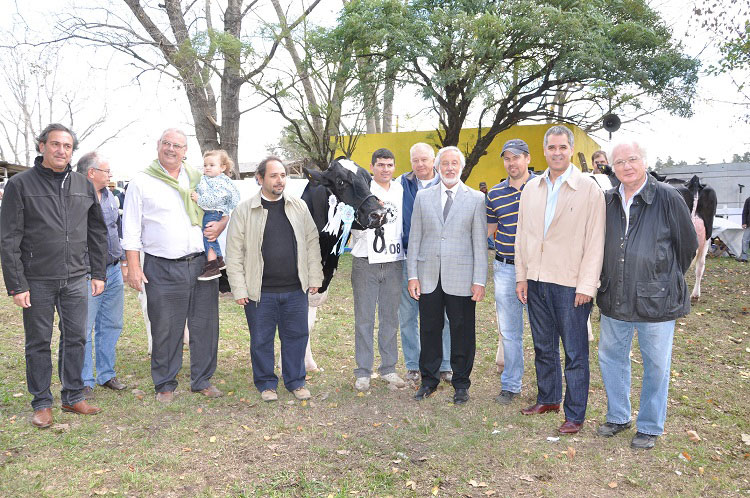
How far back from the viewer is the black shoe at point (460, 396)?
Answer: 15.1 feet

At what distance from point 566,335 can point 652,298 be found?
705 mm

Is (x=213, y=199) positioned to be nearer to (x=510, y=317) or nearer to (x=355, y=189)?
(x=355, y=189)

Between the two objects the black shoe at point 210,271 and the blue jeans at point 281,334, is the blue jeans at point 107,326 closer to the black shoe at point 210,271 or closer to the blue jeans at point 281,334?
the black shoe at point 210,271

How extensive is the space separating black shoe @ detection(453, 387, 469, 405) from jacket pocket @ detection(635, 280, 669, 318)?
5.55ft

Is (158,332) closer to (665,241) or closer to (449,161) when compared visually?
(449,161)

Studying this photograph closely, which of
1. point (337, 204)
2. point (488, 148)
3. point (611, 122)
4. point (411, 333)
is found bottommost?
point (411, 333)

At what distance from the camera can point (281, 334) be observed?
15.7 ft

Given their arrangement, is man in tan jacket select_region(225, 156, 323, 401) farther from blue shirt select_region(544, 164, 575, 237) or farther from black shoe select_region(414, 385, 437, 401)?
blue shirt select_region(544, 164, 575, 237)

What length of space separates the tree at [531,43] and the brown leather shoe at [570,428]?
801 cm

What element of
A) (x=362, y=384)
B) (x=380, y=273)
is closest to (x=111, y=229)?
(x=380, y=273)

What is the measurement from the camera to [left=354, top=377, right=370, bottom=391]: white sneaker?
4.91 metres

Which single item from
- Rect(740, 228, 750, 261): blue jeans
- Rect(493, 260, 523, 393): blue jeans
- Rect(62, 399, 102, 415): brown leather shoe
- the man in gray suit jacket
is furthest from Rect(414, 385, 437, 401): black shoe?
Rect(740, 228, 750, 261): blue jeans

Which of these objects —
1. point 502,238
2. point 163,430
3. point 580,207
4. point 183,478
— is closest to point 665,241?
point 580,207

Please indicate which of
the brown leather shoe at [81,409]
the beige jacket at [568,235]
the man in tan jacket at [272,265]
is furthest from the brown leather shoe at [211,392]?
the beige jacket at [568,235]
